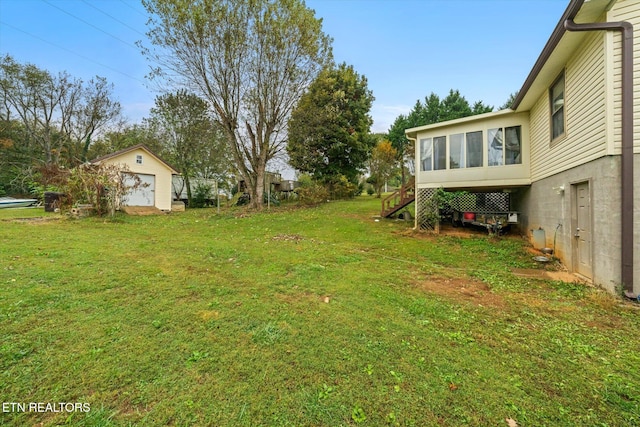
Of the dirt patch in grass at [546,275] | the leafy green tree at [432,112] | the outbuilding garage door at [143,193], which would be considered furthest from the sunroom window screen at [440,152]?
the leafy green tree at [432,112]

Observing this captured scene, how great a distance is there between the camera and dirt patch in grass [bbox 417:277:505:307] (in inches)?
155

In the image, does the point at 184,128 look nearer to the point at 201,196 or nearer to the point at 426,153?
the point at 201,196

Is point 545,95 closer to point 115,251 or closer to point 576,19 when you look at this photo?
point 576,19

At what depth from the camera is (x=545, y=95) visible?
6887 mm

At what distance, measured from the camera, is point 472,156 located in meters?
9.38

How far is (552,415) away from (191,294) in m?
3.97

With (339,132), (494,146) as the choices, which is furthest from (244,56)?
(494,146)

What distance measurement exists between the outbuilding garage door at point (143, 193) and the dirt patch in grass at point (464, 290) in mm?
15662

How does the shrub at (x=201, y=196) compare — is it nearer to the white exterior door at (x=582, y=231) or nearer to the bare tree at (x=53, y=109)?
the bare tree at (x=53, y=109)

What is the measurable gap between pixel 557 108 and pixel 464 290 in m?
5.25

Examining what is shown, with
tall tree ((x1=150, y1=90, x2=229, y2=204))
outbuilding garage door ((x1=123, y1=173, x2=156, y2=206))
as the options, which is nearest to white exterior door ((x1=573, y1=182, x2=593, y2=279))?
outbuilding garage door ((x1=123, y1=173, x2=156, y2=206))

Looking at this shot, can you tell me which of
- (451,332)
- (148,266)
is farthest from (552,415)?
(148,266)

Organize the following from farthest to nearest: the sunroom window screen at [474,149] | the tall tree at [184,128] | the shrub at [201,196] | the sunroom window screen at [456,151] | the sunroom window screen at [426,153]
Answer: the tall tree at [184,128] → the shrub at [201,196] → the sunroom window screen at [426,153] → the sunroom window screen at [456,151] → the sunroom window screen at [474,149]

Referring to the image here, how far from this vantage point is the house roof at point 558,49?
4.20m
